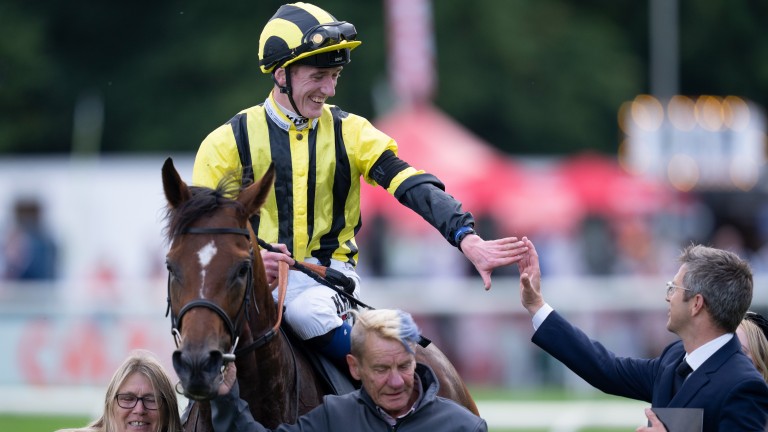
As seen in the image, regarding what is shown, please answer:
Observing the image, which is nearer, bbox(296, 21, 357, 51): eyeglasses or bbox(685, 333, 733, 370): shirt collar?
bbox(685, 333, 733, 370): shirt collar

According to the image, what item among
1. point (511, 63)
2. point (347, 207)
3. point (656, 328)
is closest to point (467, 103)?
point (511, 63)

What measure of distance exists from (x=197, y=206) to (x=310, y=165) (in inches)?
37.0

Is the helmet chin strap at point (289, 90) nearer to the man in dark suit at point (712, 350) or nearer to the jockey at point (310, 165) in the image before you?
the jockey at point (310, 165)

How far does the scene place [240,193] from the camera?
5129 millimetres

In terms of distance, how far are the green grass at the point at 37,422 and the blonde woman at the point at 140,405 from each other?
7114mm

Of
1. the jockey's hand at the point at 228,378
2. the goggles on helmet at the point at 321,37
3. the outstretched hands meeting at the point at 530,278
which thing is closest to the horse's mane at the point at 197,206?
the jockey's hand at the point at 228,378

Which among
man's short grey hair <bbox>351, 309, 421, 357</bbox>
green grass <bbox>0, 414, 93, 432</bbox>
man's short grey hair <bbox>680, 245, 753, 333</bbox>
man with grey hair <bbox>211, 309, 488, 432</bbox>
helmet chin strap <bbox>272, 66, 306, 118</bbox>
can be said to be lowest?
green grass <bbox>0, 414, 93, 432</bbox>

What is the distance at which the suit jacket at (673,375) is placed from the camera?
4.90m

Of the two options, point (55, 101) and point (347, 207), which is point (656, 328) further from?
point (55, 101)

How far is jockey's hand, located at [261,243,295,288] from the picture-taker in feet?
17.8

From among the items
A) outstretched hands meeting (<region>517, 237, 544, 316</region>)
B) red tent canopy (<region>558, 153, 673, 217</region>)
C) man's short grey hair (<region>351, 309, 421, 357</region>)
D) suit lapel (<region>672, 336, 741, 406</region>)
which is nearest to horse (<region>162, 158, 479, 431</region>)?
man's short grey hair (<region>351, 309, 421, 357</region>)

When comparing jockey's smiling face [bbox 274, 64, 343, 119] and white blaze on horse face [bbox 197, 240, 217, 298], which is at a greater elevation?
jockey's smiling face [bbox 274, 64, 343, 119]

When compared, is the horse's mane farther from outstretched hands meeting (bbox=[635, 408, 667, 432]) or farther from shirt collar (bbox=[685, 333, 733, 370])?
shirt collar (bbox=[685, 333, 733, 370])

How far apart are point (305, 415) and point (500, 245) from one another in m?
1.06
